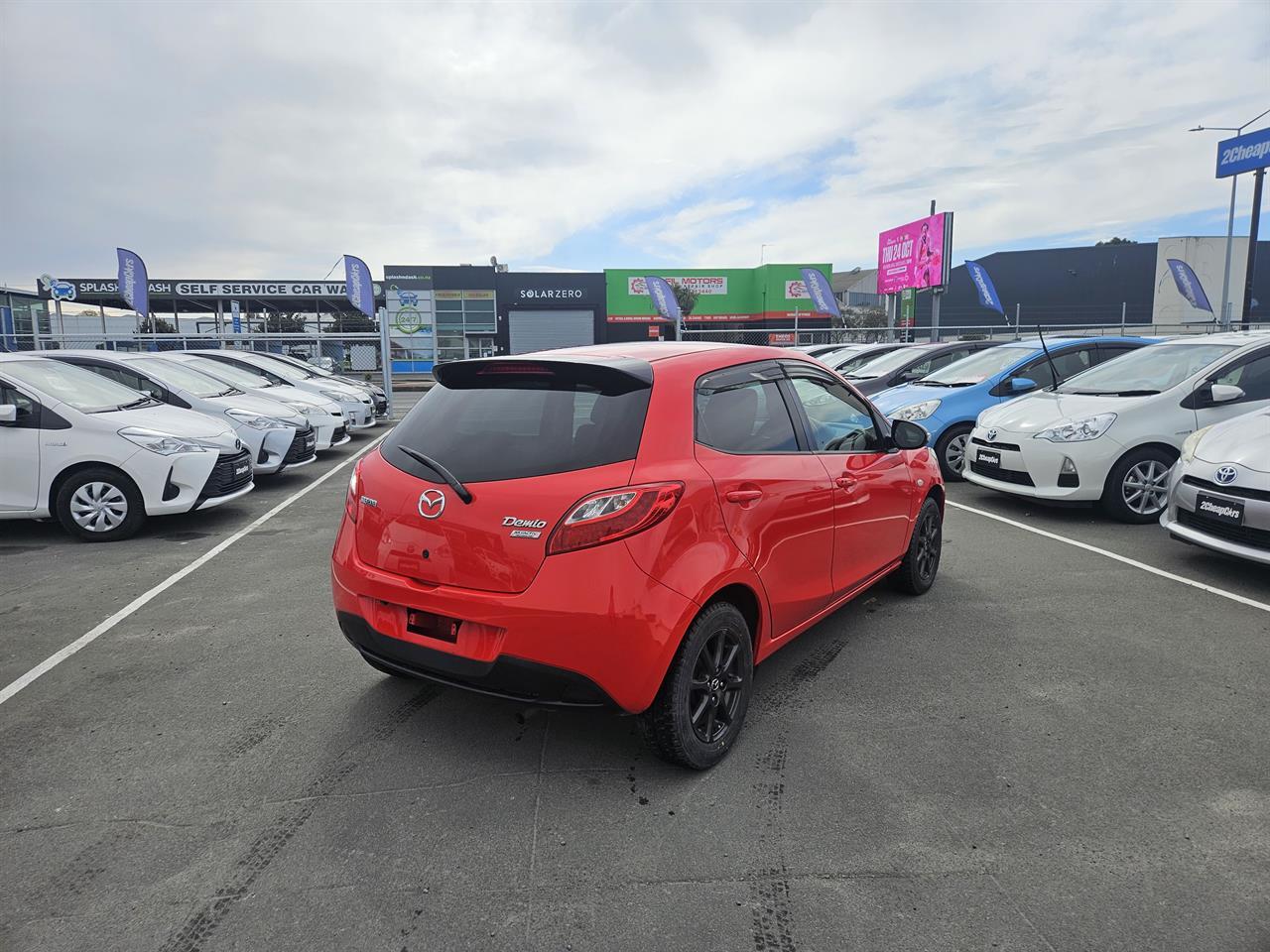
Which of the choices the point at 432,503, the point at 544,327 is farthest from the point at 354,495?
the point at 544,327

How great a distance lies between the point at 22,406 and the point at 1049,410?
9015mm

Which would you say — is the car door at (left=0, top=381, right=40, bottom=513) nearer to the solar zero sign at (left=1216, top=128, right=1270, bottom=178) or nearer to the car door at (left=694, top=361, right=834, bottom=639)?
the car door at (left=694, top=361, right=834, bottom=639)

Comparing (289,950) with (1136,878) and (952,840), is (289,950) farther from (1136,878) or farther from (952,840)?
(1136,878)

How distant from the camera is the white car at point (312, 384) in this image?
43.5 feet

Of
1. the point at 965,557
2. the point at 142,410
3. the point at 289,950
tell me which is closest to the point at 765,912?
the point at 289,950

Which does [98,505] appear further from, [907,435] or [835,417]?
[907,435]

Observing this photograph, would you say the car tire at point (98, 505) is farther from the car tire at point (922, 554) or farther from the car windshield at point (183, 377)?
the car tire at point (922, 554)

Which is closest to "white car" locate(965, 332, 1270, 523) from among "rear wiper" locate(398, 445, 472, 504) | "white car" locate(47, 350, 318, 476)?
"rear wiper" locate(398, 445, 472, 504)

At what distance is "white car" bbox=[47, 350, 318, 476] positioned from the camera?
345 inches

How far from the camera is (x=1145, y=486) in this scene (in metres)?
7.00

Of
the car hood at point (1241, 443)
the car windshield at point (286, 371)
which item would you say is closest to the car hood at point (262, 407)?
the car windshield at point (286, 371)

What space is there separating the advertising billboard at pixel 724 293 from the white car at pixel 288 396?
1318 inches

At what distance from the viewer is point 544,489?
9.04ft

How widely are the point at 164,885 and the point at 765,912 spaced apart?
70.5 inches
